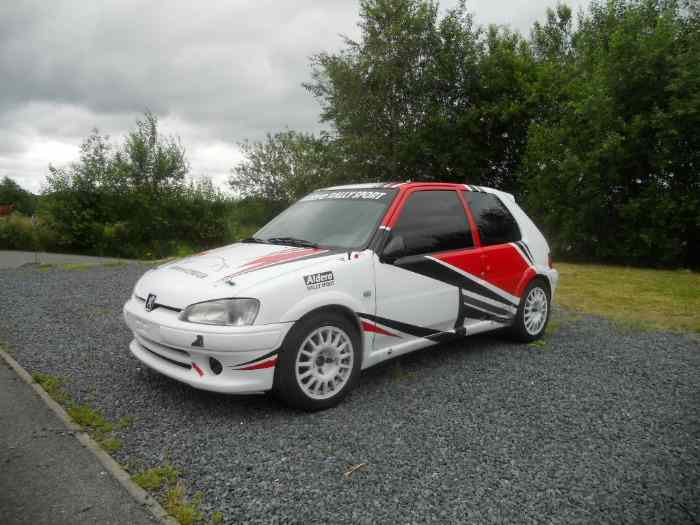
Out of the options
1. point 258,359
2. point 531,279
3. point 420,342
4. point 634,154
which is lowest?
point 420,342

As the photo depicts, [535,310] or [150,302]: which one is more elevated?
[150,302]

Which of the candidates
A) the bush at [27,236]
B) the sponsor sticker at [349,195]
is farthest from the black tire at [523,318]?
the bush at [27,236]

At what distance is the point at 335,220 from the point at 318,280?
1.01 meters

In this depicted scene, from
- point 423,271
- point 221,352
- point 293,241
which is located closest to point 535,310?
point 423,271

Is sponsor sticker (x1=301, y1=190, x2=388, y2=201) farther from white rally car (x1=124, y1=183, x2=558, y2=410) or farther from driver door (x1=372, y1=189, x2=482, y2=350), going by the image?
driver door (x1=372, y1=189, x2=482, y2=350)

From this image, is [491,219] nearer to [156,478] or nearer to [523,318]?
[523,318]

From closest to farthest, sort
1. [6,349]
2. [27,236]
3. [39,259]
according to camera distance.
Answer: [6,349], [39,259], [27,236]

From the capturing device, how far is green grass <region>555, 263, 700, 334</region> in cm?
761

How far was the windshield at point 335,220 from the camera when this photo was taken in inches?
174

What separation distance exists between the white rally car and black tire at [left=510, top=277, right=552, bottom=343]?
3cm

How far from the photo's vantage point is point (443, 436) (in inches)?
140

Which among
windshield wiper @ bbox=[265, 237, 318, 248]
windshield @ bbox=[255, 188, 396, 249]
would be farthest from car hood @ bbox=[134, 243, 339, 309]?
windshield @ bbox=[255, 188, 396, 249]

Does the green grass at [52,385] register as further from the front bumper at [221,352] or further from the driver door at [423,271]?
the driver door at [423,271]

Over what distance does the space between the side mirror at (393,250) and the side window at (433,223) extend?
14 cm
